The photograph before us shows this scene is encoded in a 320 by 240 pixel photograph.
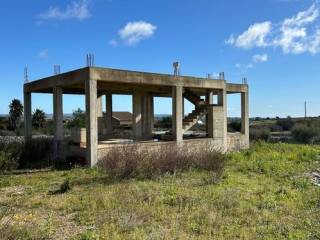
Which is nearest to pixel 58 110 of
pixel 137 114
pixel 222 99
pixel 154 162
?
pixel 137 114

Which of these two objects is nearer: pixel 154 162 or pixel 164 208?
pixel 164 208

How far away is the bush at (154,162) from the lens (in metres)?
12.2

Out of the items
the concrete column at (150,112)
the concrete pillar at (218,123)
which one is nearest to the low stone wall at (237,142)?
the concrete pillar at (218,123)

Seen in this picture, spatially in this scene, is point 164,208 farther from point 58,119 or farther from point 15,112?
point 15,112

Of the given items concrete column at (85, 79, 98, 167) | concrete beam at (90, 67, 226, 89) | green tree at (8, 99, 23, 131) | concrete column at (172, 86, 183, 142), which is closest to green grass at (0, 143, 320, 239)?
concrete column at (85, 79, 98, 167)

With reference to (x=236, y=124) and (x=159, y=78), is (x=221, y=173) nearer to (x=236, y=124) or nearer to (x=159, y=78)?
(x=159, y=78)

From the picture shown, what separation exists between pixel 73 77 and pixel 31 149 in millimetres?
4550

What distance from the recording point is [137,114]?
Answer: 76.9 feet

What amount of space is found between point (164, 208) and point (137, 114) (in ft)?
50.4

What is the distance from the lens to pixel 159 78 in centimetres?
1875

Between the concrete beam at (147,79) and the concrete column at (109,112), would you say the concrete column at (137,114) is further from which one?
the concrete beam at (147,79)

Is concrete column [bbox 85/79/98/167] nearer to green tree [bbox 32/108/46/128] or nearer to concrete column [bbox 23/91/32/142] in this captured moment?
concrete column [bbox 23/91/32/142]

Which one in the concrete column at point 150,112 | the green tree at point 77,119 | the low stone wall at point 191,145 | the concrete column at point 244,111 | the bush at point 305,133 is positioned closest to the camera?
the low stone wall at point 191,145

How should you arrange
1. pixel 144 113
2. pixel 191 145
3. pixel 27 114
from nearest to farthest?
pixel 191 145 → pixel 27 114 → pixel 144 113
